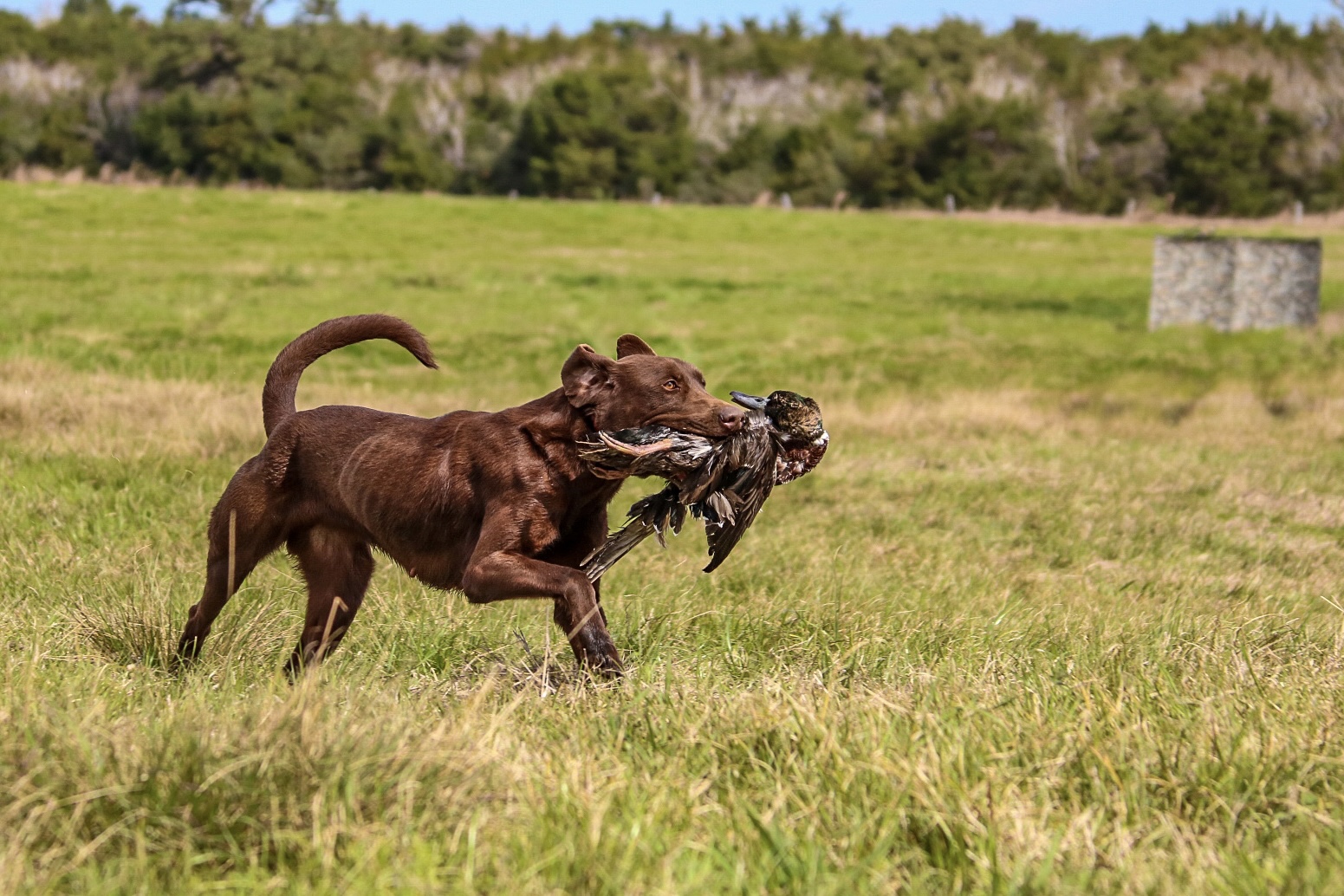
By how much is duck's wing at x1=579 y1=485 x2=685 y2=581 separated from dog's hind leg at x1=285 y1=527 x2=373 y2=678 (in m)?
1.06

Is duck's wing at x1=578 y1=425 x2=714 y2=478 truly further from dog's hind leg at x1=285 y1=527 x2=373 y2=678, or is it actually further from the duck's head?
dog's hind leg at x1=285 y1=527 x2=373 y2=678

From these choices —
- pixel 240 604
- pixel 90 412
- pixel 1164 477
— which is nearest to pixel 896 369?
pixel 1164 477

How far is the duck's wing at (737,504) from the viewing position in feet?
14.8

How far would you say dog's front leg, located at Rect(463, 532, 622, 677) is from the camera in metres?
4.33

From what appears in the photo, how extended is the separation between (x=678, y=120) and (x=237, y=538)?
5522 centimetres

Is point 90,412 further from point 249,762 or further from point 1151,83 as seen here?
point 1151,83

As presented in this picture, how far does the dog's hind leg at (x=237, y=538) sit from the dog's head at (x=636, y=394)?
1.32m

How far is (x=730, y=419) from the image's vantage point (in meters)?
4.46

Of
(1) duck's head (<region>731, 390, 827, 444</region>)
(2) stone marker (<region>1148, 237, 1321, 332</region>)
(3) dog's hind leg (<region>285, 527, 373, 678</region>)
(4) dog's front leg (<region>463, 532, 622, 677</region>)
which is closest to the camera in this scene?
(4) dog's front leg (<region>463, 532, 622, 677</region>)

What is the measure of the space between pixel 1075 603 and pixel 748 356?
1367 centimetres

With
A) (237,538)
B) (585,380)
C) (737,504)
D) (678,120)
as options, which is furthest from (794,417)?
(678,120)

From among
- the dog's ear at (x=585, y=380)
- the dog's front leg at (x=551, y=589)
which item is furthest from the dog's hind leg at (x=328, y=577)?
the dog's ear at (x=585, y=380)

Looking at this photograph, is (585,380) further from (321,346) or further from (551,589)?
(321,346)

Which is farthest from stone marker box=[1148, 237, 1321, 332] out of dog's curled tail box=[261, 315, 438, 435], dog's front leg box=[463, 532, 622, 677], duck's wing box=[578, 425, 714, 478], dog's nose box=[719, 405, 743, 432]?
dog's front leg box=[463, 532, 622, 677]
